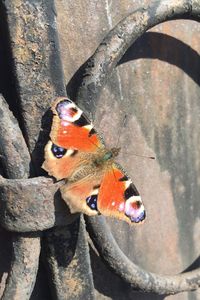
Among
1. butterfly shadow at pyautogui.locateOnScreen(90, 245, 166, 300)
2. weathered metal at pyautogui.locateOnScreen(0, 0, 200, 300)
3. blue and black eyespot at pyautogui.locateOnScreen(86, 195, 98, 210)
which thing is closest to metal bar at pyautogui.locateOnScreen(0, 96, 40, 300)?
weathered metal at pyautogui.locateOnScreen(0, 0, 200, 300)

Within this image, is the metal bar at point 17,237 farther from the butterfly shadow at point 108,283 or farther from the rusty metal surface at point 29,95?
the butterfly shadow at point 108,283

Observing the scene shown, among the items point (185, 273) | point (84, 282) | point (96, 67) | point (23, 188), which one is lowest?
point (185, 273)

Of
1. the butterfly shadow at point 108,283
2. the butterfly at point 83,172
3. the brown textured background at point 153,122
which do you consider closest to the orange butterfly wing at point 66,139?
the butterfly at point 83,172

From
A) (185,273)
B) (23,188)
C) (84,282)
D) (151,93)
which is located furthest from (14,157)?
(185,273)

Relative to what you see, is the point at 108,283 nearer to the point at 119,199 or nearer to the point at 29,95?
the point at 119,199

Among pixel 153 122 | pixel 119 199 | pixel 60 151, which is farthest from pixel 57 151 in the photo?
pixel 153 122

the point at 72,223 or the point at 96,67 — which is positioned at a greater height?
the point at 96,67

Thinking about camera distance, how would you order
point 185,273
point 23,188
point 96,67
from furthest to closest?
point 185,273, point 96,67, point 23,188

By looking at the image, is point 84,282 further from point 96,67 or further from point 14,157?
point 96,67
